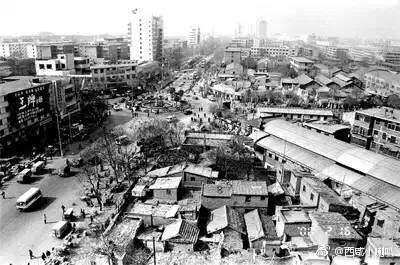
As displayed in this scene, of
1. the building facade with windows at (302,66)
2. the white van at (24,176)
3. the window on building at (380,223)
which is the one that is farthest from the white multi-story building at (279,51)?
the window on building at (380,223)

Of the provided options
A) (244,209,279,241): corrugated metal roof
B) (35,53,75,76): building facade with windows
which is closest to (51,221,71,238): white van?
(244,209,279,241): corrugated metal roof

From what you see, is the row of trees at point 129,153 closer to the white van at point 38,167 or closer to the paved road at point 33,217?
the paved road at point 33,217

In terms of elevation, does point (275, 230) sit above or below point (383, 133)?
below

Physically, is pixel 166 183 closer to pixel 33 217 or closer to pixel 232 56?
pixel 33 217

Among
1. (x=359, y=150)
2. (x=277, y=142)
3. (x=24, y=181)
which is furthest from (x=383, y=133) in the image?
(x=24, y=181)

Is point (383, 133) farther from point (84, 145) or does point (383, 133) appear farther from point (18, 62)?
point (18, 62)

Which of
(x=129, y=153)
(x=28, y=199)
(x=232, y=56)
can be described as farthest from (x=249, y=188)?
(x=232, y=56)

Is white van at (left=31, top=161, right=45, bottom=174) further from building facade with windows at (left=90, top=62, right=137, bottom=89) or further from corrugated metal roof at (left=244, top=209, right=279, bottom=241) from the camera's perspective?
building facade with windows at (left=90, top=62, right=137, bottom=89)
